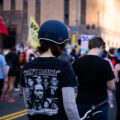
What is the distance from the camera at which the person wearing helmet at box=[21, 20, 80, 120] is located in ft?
8.59

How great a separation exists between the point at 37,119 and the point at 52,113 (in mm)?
149

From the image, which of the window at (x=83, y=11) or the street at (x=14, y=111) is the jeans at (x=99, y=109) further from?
the window at (x=83, y=11)

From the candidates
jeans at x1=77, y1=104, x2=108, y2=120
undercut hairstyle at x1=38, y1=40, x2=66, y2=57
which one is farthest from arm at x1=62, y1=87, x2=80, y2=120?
jeans at x1=77, y1=104, x2=108, y2=120

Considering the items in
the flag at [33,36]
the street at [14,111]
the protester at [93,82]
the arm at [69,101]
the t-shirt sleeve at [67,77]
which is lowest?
the street at [14,111]

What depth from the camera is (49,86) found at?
267cm

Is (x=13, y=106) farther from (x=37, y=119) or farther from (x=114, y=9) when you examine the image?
(x=114, y=9)

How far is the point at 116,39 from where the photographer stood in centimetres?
6519

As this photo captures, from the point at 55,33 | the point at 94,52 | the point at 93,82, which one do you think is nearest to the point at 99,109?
the point at 93,82

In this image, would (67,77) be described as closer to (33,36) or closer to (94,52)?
(94,52)

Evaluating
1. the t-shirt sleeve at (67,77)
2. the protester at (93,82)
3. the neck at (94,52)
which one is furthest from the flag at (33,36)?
the t-shirt sleeve at (67,77)

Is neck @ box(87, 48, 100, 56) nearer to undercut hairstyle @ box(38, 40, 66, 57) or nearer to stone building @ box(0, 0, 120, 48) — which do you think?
undercut hairstyle @ box(38, 40, 66, 57)

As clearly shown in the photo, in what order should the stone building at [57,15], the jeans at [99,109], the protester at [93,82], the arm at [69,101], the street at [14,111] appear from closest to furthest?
the arm at [69,101], the jeans at [99,109], the protester at [93,82], the street at [14,111], the stone building at [57,15]

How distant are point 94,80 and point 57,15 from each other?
47902mm

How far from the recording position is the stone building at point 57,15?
156 feet
